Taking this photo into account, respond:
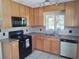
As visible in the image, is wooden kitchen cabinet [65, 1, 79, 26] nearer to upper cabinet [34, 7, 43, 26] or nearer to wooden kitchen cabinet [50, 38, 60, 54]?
wooden kitchen cabinet [50, 38, 60, 54]

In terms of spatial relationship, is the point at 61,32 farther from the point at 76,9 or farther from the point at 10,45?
the point at 10,45

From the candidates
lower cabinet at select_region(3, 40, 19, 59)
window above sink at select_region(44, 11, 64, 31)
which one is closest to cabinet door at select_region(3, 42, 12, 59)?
lower cabinet at select_region(3, 40, 19, 59)

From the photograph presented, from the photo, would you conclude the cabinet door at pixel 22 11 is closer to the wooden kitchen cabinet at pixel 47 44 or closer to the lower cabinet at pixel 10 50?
the lower cabinet at pixel 10 50

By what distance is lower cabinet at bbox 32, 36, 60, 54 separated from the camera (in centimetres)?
336

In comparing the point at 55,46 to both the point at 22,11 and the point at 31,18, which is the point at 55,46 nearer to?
the point at 31,18

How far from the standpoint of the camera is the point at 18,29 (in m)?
3.68

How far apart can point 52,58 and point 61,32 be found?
1315 mm

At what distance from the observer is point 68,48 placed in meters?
3.00

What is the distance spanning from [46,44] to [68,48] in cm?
102

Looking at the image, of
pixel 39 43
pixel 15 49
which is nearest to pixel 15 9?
pixel 15 49

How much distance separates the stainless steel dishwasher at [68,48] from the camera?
2859mm

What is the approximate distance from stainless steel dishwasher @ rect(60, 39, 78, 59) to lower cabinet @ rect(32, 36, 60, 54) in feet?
0.68

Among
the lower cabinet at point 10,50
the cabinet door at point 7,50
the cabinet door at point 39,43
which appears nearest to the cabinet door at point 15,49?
the lower cabinet at point 10,50

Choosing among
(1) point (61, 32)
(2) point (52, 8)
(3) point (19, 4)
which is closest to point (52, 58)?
(1) point (61, 32)
